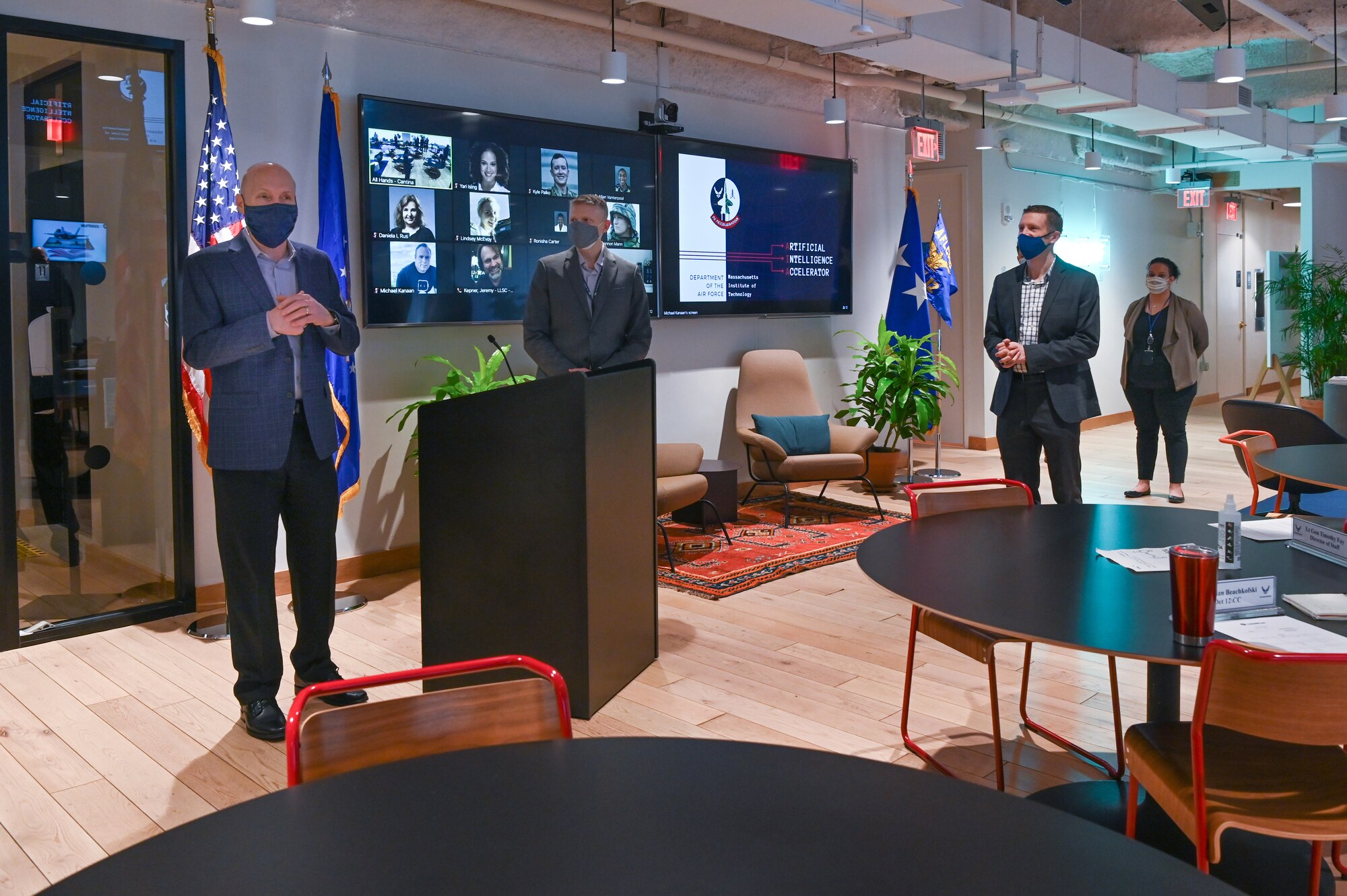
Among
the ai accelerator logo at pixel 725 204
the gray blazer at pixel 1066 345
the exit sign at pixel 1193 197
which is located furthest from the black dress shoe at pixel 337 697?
the exit sign at pixel 1193 197

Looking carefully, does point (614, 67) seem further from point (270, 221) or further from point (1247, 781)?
point (1247, 781)

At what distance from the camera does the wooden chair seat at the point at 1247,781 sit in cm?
187

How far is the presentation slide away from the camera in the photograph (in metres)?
4.62

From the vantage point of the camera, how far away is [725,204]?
24.2 ft

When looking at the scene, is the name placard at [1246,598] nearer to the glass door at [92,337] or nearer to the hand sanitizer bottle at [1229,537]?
the hand sanitizer bottle at [1229,537]

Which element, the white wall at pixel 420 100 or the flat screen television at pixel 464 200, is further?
the flat screen television at pixel 464 200

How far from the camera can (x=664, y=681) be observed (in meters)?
4.14

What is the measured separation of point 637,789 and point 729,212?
6457 millimetres

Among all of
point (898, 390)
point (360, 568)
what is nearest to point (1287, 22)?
point (898, 390)

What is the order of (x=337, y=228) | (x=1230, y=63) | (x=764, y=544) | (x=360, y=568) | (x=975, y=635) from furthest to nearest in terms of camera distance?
(x=1230, y=63)
(x=764, y=544)
(x=360, y=568)
(x=337, y=228)
(x=975, y=635)

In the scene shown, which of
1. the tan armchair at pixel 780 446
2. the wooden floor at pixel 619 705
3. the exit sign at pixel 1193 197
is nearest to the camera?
the wooden floor at pixel 619 705

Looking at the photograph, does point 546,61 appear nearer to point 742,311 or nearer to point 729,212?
point 729,212

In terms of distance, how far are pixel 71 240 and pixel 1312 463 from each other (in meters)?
4.89

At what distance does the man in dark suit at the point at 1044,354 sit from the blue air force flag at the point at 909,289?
3798mm
